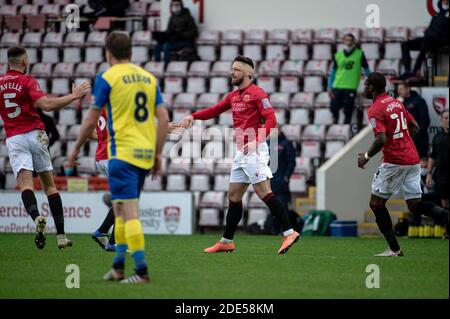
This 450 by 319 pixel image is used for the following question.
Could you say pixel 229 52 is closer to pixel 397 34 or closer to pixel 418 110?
pixel 397 34

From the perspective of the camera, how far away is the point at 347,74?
2216 centimetres

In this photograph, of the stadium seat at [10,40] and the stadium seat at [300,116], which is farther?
the stadium seat at [10,40]

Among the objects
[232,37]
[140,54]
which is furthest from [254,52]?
[140,54]

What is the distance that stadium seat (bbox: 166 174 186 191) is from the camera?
23141mm

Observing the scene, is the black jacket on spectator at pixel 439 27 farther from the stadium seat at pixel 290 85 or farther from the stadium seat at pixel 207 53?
the stadium seat at pixel 207 53

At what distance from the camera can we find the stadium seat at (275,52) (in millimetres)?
24875

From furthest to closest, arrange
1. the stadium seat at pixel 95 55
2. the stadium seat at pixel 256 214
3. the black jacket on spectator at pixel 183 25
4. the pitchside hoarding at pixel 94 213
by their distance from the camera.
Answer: the stadium seat at pixel 95 55 → the black jacket on spectator at pixel 183 25 → the stadium seat at pixel 256 214 → the pitchside hoarding at pixel 94 213

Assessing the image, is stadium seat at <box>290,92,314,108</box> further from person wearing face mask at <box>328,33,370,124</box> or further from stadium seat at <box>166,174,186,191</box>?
stadium seat at <box>166,174,186,191</box>

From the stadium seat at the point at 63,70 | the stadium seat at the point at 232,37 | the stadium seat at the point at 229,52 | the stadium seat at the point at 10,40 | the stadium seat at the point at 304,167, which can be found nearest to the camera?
the stadium seat at the point at 304,167

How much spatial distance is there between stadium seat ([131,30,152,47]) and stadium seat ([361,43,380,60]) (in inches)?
212

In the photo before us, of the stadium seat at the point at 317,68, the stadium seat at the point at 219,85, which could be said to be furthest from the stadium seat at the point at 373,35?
the stadium seat at the point at 219,85

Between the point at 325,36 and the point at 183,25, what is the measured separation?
3.16 meters

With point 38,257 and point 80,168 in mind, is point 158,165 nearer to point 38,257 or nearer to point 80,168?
point 38,257

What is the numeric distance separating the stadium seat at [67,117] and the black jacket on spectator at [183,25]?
2.79m
